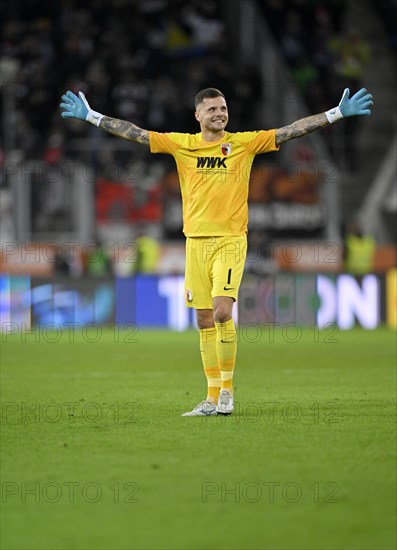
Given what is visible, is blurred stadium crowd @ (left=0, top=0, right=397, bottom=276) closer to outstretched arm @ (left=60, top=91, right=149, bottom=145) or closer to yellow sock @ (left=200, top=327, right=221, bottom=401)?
outstretched arm @ (left=60, top=91, right=149, bottom=145)

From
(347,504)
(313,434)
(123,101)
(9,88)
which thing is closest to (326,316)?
(123,101)

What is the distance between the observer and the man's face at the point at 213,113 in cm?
856

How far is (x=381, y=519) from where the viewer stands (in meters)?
5.02

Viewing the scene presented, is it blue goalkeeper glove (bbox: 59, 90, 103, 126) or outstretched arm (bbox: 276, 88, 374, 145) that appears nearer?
outstretched arm (bbox: 276, 88, 374, 145)

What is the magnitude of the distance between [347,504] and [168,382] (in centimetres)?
642

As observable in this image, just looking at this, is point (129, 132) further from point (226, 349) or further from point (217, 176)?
point (226, 349)

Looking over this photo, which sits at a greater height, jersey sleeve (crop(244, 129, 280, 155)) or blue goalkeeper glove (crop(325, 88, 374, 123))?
blue goalkeeper glove (crop(325, 88, 374, 123))

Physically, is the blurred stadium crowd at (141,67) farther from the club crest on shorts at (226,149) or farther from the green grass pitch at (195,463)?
the club crest on shorts at (226,149)

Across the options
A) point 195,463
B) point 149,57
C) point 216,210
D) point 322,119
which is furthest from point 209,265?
point 149,57

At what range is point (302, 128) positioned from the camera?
875 centimetres

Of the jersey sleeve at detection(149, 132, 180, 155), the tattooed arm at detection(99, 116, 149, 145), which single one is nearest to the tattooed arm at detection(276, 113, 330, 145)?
the jersey sleeve at detection(149, 132, 180, 155)

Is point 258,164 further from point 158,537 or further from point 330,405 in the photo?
point 158,537

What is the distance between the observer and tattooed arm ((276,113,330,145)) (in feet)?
28.6

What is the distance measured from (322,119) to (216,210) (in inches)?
38.5
